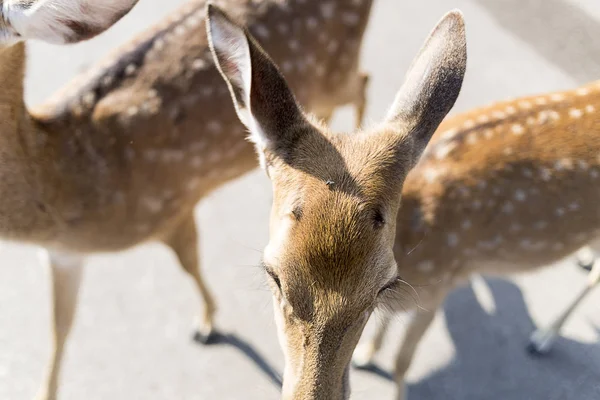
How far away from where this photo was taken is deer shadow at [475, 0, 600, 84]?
12.2 ft

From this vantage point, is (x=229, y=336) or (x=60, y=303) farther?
(x=229, y=336)

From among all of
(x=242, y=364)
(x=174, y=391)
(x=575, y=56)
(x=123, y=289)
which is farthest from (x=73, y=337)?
(x=575, y=56)

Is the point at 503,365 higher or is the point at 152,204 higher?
the point at 152,204

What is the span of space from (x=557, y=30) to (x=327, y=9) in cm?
224

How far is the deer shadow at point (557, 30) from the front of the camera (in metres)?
3.72

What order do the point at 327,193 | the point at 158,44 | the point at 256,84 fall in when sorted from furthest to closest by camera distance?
1. the point at 158,44
2. the point at 256,84
3. the point at 327,193

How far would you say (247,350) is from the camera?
8.43ft

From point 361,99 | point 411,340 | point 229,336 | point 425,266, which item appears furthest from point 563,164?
point 229,336

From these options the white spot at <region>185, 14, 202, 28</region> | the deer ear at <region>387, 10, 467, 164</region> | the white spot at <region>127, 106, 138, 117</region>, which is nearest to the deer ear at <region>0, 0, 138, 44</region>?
the white spot at <region>127, 106, 138, 117</region>

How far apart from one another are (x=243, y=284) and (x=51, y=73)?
6.25 feet

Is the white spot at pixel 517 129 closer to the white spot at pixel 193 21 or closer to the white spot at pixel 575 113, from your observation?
the white spot at pixel 575 113

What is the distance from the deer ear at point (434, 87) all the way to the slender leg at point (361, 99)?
132cm

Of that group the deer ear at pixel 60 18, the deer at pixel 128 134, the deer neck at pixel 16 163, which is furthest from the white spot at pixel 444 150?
the deer neck at pixel 16 163

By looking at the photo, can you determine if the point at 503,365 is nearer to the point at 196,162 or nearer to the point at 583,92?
the point at 583,92
